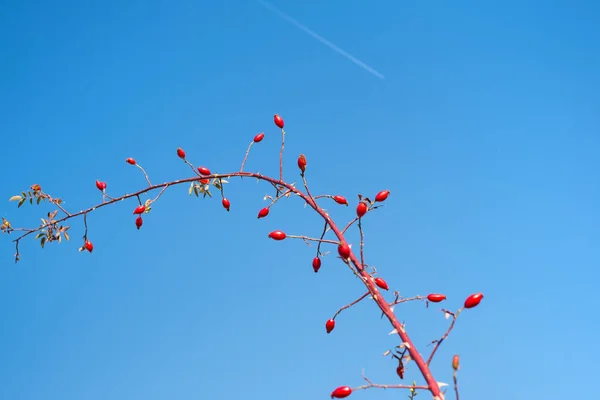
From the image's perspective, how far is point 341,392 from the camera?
2758 millimetres

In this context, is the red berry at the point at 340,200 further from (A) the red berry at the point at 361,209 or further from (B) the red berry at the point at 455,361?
(B) the red berry at the point at 455,361

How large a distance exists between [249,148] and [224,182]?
492 mm

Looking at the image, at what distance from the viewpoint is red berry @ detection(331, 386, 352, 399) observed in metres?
2.75

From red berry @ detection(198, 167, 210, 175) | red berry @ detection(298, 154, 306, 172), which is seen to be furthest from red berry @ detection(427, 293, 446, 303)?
red berry @ detection(198, 167, 210, 175)

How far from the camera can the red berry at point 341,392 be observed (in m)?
2.75

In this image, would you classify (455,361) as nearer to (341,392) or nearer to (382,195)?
(341,392)

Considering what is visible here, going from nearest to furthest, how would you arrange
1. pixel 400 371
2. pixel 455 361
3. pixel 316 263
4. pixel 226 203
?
pixel 455 361 → pixel 400 371 → pixel 316 263 → pixel 226 203

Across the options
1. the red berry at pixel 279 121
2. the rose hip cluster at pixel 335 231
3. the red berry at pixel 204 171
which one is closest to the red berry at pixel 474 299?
the rose hip cluster at pixel 335 231

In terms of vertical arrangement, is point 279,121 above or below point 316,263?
above

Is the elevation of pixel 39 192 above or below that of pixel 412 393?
above

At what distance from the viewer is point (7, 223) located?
201 inches

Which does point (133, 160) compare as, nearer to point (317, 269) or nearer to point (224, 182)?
point (224, 182)

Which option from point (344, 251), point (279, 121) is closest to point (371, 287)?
point (344, 251)

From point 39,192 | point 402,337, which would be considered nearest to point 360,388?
point 402,337
